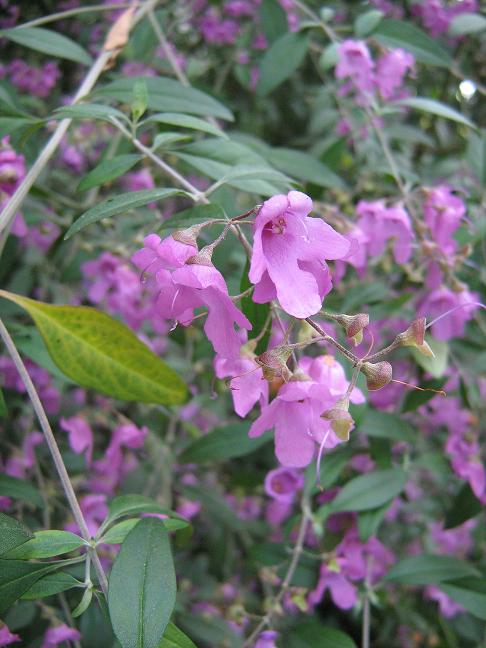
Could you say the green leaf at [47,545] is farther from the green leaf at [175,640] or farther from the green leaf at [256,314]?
the green leaf at [256,314]

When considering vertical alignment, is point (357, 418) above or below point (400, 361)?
above

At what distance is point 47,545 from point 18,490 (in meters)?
0.30

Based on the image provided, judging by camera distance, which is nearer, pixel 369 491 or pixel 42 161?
pixel 42 161

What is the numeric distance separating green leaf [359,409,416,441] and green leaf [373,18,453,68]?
719mm

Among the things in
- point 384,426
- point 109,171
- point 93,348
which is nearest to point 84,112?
point 109,171

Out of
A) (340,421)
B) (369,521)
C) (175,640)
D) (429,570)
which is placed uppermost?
(340,421)

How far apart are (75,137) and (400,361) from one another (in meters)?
1.05

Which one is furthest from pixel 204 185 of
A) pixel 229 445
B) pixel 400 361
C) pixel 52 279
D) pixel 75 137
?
pixel 229 445

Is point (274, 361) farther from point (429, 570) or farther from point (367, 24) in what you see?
point (367, 24)

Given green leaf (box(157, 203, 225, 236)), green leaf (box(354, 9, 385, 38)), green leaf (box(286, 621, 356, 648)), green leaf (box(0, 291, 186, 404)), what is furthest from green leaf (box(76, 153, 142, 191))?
green leaf (box(286, 621, 356, 648))

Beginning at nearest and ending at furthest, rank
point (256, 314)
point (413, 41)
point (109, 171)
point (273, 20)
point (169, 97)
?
1. point (256, 314)
2. point (109, 171)
3. point (169, 97)
4. point (413, 41)
5. point (273, 20)

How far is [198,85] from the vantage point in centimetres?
168

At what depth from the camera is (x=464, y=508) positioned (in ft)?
4.42

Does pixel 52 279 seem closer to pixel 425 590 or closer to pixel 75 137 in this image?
pixel 75 137
